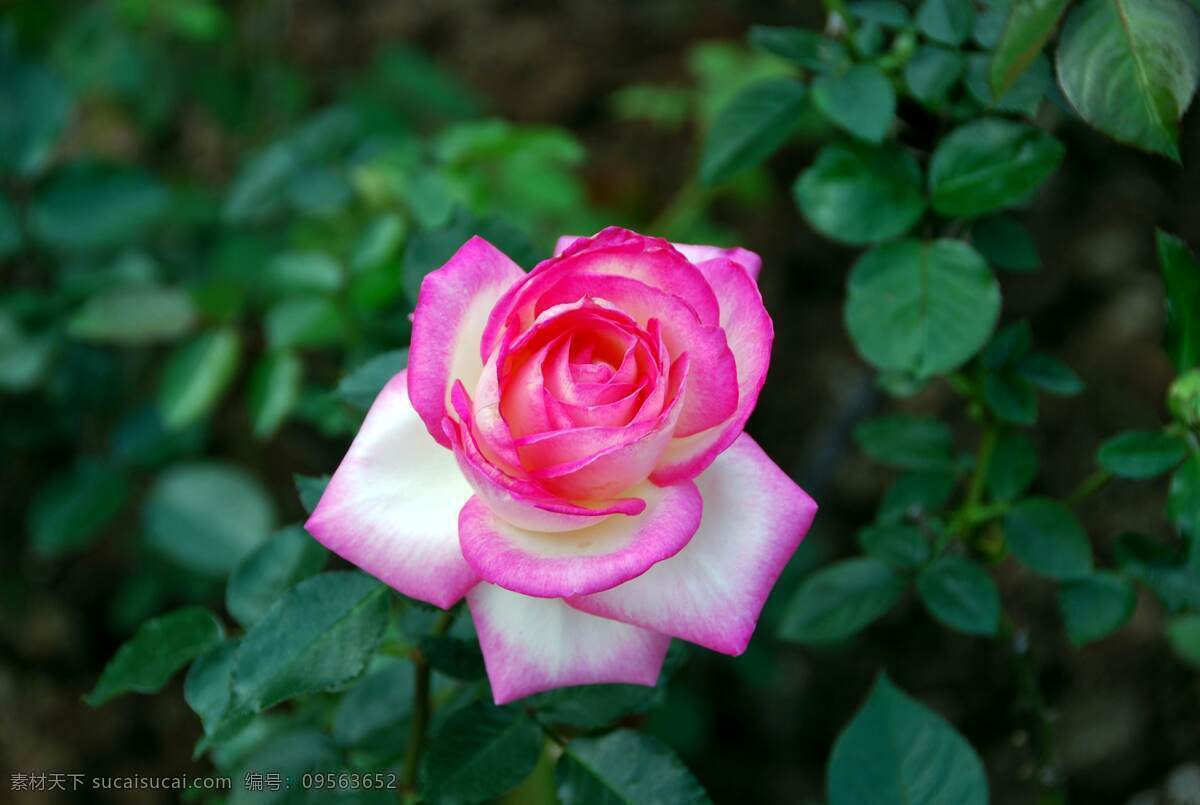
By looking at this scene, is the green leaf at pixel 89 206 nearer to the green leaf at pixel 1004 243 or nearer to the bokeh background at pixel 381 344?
the bokeh background at pixel 381 344

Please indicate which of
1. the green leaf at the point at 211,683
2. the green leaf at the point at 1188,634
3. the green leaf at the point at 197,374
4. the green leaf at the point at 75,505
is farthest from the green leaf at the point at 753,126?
the green leaf at the point at 75,505

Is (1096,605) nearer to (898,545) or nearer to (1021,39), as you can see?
(898,545)

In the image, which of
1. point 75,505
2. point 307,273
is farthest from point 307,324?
point 75,505

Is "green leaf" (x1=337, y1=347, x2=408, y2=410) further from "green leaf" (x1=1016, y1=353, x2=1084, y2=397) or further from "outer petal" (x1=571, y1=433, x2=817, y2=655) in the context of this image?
"green leaf" (x1=1016, y1=353, x2=1084, y2=397)

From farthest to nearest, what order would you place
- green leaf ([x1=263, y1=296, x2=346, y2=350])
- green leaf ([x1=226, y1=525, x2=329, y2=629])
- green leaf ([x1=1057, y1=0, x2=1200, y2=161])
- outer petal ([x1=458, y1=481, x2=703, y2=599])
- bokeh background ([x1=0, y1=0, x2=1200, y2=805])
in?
bokeh background ([x1=0, y1=0, x2=1200, y2=805])
green leaf ([x1=263, y1=296, x2=346, y2=350])
green leaf ([x1=226, y1=525, x2=329, y2=629])
green leaf ([x1=1057, y1=0, x2=1200, y2=161])
outer petal ([x1=458, y1=481, x2=703, y2=599])

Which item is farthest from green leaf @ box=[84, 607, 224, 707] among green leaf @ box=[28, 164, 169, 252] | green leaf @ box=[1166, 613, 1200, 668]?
green leaf @ box=[1166, 613, 1200, 668]

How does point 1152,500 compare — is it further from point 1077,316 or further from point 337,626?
point 337,626

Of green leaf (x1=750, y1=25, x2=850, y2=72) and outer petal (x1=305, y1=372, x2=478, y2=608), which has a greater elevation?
green leaf (x1=750, y1=25, x2=850, y2=72)
